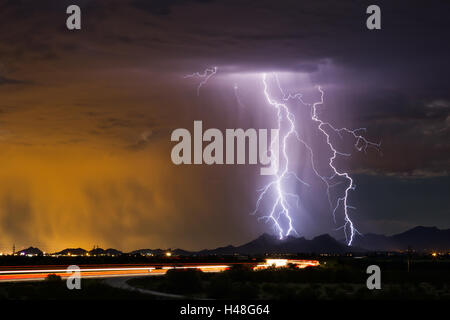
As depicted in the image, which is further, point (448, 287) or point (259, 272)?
point (259, 272)

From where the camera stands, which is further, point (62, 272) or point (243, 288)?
point (62, 272)

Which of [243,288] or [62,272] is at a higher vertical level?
[243,288]

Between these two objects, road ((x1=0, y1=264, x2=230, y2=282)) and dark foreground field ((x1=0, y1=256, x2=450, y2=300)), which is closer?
dark foreground field ((x1=0, y1=256, x2=450, y2=300))

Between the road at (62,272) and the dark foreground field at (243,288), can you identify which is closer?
the dark foreground field at (243,288)

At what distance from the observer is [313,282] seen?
46312 mm
